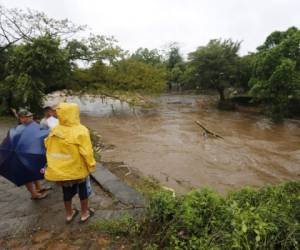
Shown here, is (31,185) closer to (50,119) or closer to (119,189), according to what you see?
(50,119)

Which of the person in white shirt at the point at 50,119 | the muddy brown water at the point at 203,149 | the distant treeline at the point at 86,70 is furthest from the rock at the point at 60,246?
the distant treeline at the point at 86,70

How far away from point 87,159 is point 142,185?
2995mm

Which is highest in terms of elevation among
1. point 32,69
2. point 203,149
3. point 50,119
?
point 32,69

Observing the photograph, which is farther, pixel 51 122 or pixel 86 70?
pixel 86 70

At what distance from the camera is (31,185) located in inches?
156

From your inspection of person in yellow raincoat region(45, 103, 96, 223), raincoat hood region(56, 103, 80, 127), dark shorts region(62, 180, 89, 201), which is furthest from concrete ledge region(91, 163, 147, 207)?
raincoat hood region(56, 103, 80, 127)

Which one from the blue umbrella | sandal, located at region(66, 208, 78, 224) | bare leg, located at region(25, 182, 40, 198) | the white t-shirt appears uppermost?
the white t-shirt

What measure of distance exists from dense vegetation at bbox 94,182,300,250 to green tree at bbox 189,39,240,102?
22.2 meters

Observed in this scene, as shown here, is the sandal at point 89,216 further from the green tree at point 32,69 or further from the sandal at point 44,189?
the green tree at point 32,69

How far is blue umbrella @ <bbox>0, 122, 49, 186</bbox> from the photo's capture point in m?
3.62

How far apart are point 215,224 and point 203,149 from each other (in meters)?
9.05

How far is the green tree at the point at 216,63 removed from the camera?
79.3ft

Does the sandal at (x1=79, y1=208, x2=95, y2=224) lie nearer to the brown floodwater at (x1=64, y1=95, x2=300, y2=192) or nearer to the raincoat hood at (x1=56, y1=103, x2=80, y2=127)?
the raincoat hood at (x1=56, y1=103, x2=80, y2=127)

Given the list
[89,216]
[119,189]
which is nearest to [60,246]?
[89,216]
